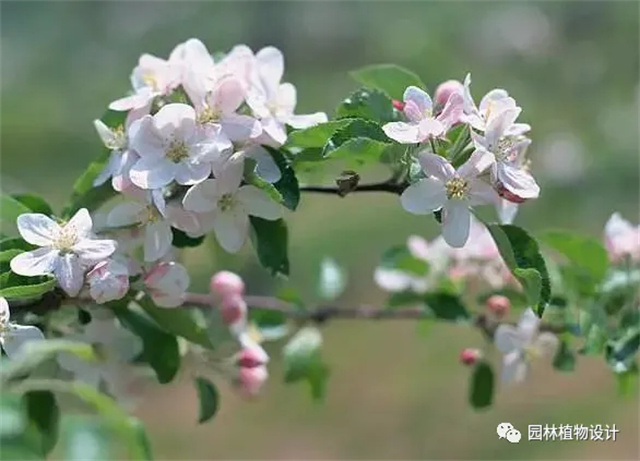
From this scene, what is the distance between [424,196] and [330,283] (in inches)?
16.6

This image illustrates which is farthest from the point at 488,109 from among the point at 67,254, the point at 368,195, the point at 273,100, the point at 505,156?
the point at 368,195

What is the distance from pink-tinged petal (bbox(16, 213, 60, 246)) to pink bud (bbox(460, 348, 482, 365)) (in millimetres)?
365

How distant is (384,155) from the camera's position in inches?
25.7

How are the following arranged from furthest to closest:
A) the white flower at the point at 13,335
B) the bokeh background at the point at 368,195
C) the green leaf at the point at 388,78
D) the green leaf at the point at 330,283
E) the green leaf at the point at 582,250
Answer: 1. the bokeh background at the point at 368,195
2. the green leaf at the point at 330,283
3. the green leaf at the point at 582,250
4. the green leaf at the point at 388,78
5. the white flower at the point at 13,335

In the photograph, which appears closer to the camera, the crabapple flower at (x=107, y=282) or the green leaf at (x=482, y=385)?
the crabapple flower at (x=107, y=282)

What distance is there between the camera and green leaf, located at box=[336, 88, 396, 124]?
0.64m

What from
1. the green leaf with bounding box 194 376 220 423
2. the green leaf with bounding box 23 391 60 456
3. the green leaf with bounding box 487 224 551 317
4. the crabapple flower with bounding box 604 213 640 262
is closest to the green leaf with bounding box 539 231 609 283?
the crabapple flower with bounding box 604 213 640 262

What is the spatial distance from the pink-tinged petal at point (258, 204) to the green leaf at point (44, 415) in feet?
0.69

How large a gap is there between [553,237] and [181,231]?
288mm

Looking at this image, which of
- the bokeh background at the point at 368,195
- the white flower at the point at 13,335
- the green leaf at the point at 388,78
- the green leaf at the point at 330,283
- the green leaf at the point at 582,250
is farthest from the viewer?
the bokeh background at the point at 368,195

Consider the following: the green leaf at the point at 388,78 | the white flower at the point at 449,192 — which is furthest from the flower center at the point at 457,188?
the green leaf at the point at 388,78

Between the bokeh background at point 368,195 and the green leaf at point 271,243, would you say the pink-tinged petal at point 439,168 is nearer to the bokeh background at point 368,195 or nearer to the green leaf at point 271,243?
the green leaf at point 271,243

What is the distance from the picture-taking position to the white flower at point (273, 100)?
0.63m

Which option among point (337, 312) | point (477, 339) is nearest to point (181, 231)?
point (337, 312)
